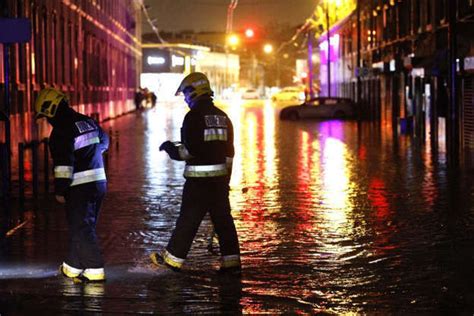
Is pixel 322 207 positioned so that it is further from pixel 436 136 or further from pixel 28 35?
pixel 436 136

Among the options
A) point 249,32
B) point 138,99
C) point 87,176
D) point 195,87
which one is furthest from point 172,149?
Answer: point 138,99

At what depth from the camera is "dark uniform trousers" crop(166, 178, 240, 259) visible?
9.05m

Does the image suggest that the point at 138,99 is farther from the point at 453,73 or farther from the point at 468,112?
the point at 453,73

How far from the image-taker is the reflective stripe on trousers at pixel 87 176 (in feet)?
28.9

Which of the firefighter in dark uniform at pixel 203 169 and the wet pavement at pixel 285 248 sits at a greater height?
the firefighter in dark uniform at pixel 203 169

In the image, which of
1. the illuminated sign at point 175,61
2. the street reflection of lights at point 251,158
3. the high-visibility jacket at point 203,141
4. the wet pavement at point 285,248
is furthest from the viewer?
the illuminated sign at point 175,61

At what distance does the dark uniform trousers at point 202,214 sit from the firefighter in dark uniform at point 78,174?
77cm

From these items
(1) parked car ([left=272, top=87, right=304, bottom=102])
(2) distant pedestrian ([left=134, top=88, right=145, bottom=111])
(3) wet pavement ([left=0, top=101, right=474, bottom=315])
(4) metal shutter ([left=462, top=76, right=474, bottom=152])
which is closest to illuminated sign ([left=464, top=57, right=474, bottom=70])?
(4) metal shutter ([left=462, top=76, right=474, bottom=152])

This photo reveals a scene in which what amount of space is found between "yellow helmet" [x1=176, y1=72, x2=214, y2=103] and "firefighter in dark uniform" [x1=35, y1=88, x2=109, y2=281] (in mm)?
899

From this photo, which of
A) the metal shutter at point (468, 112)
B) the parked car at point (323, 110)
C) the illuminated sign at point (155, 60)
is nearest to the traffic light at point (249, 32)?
the parked car at point (323, 110)

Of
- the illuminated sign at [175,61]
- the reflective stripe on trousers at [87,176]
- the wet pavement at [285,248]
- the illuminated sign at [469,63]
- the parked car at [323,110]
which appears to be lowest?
the wet pavement at [285,248]

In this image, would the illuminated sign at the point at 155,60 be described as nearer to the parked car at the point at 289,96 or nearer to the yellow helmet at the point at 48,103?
the parked car at the point at 289,96

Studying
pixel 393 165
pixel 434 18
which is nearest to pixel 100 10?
pixel 434 18

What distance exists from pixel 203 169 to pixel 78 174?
A: 1.13 meters
